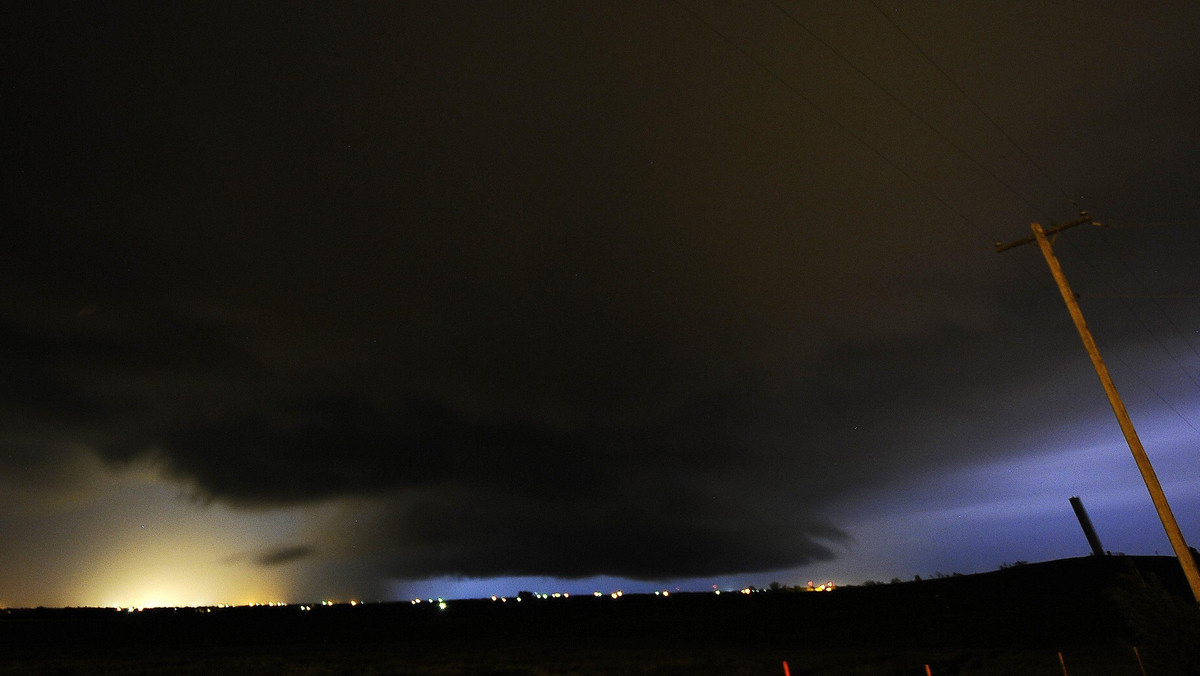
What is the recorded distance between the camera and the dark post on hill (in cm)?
11686

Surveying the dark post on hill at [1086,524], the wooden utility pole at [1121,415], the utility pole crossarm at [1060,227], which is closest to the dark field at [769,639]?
the wooden utility pole at [1121,415]

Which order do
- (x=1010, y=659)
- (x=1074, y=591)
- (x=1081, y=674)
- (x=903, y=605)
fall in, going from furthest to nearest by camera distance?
1. (x=903, y=605)
2. (x=1074, y=591)
3. (x=1010, y=659)
4. (x=1081, y=674)

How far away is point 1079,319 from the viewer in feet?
61.0

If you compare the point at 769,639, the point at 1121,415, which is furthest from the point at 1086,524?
the point at 1121,415

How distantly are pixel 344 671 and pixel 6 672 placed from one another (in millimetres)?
18514

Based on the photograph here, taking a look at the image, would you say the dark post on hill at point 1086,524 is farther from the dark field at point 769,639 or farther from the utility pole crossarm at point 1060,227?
the utility pole crossarm at point 1060,227

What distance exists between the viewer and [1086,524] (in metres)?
121

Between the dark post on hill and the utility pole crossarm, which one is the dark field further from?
the dark post on hill

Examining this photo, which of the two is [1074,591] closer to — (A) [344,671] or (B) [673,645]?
(B) [673,645]

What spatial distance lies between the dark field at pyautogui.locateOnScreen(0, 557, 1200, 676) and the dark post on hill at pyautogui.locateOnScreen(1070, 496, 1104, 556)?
23.0m

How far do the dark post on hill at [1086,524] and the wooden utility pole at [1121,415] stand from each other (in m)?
127

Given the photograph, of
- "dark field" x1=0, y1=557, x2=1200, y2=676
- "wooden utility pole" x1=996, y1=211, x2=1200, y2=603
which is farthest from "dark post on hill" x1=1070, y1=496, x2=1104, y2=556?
"wooden utility pole" x1=996, y1=211, x2=1200, y2=603

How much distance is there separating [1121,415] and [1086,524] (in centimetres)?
13339

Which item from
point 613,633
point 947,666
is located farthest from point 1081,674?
point 613,633
